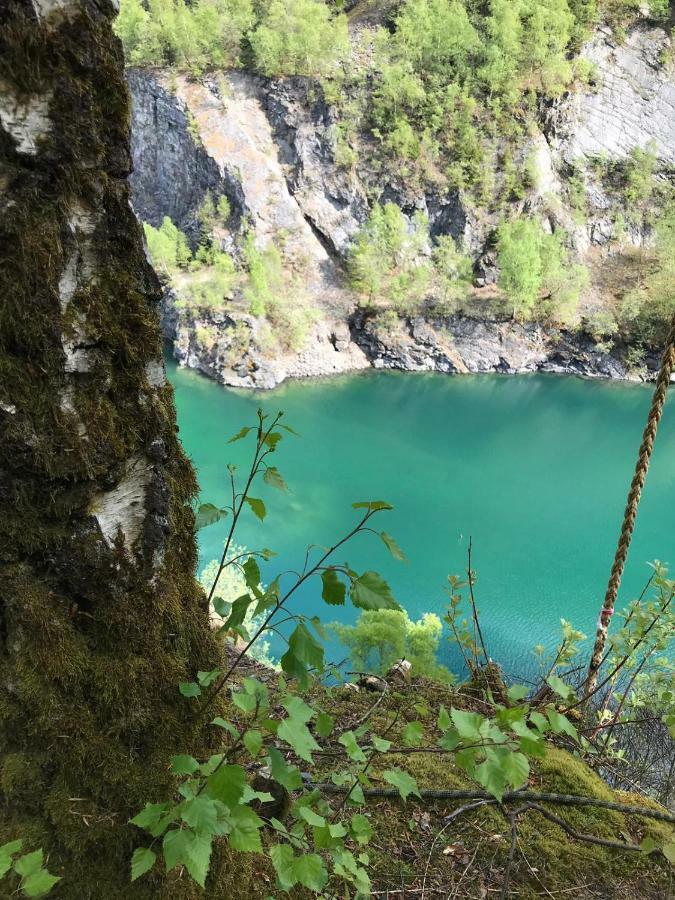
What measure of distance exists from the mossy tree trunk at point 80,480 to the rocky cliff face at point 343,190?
21.9 m

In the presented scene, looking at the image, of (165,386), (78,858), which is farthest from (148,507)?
→ (78,858)

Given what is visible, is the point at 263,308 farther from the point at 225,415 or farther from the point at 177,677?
the point at 177,677

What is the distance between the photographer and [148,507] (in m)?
0.89

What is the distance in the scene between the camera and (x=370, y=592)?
733 mm

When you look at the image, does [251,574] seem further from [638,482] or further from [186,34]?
[186,34]

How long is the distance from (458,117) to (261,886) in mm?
35280

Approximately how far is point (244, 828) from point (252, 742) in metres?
0.09

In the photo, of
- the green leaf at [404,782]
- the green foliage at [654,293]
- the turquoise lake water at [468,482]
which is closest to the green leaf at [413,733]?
the green leaf at [404,782]

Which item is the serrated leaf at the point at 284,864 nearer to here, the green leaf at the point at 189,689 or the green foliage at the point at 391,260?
the green leaf at the point at 189,689

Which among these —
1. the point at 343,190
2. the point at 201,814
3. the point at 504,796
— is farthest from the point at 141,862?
the point at 343,190

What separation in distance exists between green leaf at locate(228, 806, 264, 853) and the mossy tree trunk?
0.95 feet

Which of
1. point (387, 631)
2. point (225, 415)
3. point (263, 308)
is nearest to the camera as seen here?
point (387, 631)

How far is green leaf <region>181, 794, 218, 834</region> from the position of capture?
0.60 metres

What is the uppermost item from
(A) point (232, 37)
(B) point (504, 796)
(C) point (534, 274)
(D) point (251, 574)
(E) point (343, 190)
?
(A) point (232, 37)
